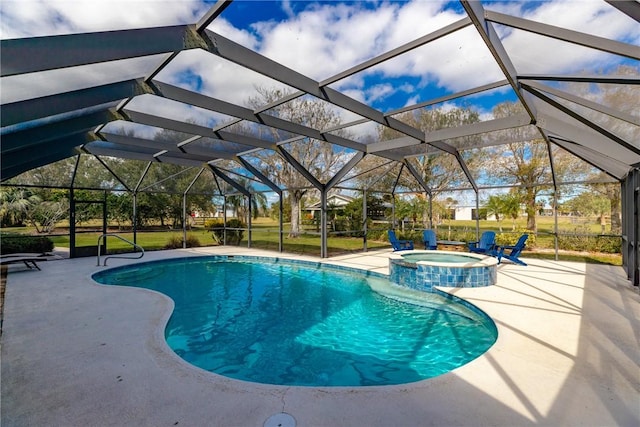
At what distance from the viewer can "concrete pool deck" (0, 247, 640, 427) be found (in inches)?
85.4

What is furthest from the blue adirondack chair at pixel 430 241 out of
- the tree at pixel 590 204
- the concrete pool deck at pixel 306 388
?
the concrete pool deck at pixel 306 388

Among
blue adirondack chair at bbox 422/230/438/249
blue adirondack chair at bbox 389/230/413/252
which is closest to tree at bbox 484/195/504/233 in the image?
blue adirondack chair at bbox 422/230/438/249

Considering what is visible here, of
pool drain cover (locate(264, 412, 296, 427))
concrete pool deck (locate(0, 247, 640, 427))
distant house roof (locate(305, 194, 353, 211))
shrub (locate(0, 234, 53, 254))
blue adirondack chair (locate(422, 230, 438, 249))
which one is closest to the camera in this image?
pool drain cover (locate(264, 412, 296, 427))

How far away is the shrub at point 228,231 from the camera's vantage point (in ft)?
47.0

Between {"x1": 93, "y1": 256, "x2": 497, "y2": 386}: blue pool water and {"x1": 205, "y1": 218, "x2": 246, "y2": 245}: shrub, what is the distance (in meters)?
6.27

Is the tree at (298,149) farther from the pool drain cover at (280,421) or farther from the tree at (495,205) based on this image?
the tree at (495,205)

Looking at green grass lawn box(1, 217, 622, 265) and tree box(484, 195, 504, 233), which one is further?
tree box(484, 195, 504, 233)

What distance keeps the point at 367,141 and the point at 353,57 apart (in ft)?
16.0

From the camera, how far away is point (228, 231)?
1448 cm

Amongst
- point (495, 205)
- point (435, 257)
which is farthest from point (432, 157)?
point (435, 257)

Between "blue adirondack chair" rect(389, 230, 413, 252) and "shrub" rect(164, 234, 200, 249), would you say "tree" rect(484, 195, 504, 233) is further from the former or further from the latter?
"shrub" rect(164, 234, 200, 249)

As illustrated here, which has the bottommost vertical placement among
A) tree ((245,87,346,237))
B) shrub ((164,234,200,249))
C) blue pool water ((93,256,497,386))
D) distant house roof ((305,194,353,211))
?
blue pool water ((93,256,497,386))

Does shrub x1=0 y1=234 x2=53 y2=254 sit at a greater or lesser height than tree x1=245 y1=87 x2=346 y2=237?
lesser

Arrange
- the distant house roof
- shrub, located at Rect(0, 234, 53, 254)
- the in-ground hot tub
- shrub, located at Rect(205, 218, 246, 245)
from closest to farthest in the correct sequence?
the in-ground hot tub, shrub, located at Rect(0, 234, 53, 254), shrub, located at Rect(205, 218, 246, 245), the distant house roof
